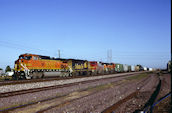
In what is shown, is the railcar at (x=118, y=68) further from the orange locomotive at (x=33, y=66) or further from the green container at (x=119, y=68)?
the orange locomotive at (x=33, y=66)

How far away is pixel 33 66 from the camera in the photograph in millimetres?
20000

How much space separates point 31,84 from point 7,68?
32304 millimetres

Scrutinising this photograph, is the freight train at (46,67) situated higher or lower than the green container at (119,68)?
higher

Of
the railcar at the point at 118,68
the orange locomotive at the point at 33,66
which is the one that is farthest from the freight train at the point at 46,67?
the railcar at the point at 118,68

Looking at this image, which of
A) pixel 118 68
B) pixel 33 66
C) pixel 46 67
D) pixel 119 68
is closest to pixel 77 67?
pixel 46 67

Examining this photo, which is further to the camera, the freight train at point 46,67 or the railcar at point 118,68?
the railcar at point 118,68

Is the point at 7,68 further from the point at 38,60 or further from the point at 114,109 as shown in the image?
the point at 114,109

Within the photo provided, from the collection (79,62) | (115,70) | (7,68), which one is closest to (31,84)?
(79,62)

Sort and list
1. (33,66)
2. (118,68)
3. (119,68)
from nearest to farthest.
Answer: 1. (33,66)
2. (118,68)
3. (119,68)

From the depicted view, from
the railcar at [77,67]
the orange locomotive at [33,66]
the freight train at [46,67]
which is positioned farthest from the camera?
the railcar at [77,67]

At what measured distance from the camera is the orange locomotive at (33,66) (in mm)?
19188

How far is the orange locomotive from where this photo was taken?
1919 centimetres

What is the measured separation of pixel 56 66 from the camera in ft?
81.5

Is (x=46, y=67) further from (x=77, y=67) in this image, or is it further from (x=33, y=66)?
(x=77, y=67)
